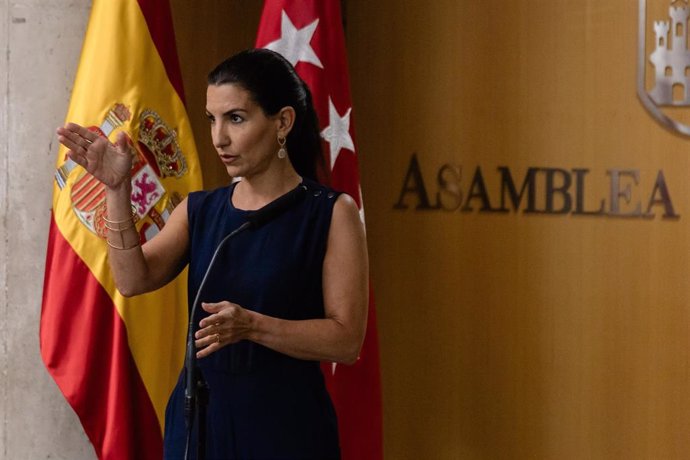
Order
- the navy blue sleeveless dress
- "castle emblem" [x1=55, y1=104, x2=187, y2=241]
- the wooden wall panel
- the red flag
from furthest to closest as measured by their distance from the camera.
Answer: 1. the wooden wall panel
2. the red flag
3. "castle emblem" [x1=55, y1=104, x2=187, y2=241]
4. the navy blue sleeveless dress

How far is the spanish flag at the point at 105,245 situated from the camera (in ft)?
8.36

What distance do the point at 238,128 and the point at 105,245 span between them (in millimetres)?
1003

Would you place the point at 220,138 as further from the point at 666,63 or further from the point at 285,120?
the point at 666,63

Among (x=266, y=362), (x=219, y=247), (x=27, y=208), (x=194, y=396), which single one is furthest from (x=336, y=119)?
(x=194, y=396)

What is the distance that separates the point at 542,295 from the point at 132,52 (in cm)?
135

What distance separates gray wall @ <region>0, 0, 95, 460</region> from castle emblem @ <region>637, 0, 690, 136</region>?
161 centimetres

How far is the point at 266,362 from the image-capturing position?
1712mm

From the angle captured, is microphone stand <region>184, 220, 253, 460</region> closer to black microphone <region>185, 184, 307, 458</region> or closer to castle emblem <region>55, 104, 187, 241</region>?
black microphone <region>185, 184, 307, 458</region>

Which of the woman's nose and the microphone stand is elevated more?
the woman's nose

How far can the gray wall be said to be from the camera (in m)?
2.71

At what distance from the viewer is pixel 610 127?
2828mm

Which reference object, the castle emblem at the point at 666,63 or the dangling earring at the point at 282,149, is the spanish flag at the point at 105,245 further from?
the castle emblem at the point at 666,63

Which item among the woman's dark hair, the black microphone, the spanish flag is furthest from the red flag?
the black microphone

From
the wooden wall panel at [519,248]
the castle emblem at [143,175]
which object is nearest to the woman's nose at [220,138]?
the castle emblem at [143,175]
